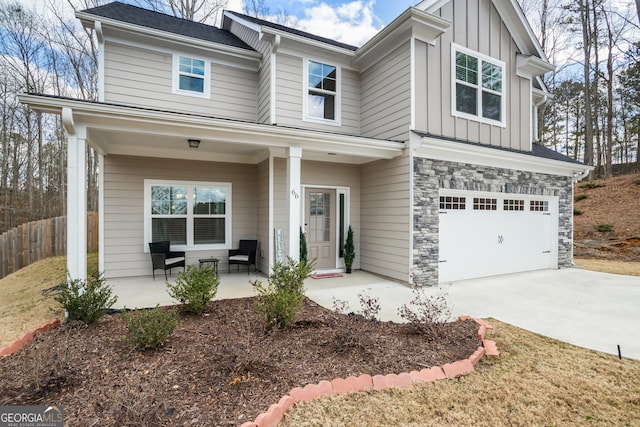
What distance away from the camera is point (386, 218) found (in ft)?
23.3

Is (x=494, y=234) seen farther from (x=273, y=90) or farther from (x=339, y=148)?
(x=273, y=90)

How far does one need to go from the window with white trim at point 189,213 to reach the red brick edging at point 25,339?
3161mm

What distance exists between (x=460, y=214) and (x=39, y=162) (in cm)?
1601

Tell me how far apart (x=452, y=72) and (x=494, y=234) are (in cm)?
399

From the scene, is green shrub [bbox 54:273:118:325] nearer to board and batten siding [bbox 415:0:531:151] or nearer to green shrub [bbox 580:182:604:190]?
board and batten siding [bbox 415:0:531:151]

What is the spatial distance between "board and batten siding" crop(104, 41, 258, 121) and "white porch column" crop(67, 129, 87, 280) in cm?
279

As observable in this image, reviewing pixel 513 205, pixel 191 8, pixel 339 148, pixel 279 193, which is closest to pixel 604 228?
pixel 513 205

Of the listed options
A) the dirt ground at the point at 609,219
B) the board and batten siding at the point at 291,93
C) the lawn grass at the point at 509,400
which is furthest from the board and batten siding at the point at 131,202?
the dirt ground at the point at 609,219

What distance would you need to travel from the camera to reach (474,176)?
7.27 metres

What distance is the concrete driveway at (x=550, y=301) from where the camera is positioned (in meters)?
4.02

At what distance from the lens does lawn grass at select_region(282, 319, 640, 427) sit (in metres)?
2.31

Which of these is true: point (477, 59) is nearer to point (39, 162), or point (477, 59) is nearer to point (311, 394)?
point (311, 394)

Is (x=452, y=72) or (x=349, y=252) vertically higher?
(x=452, y=72)

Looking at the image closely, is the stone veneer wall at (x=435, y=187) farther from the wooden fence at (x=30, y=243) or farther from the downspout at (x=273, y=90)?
the wooden fence at (x=30, y=243)
